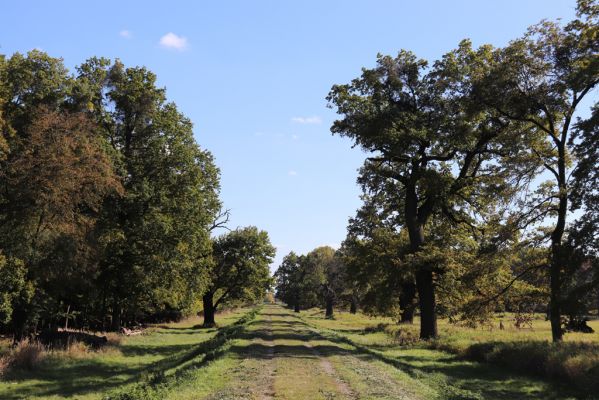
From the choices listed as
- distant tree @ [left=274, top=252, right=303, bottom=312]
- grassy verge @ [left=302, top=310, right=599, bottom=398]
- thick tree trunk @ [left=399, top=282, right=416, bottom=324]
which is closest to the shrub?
grassy verge @ [left=302, top=310, right=599, bottom=398]

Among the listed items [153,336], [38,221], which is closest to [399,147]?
[38,221]

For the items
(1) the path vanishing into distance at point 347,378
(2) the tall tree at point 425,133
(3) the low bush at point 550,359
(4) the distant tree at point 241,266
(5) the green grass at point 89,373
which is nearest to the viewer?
(1) the path vanishing into distance at point 347,378

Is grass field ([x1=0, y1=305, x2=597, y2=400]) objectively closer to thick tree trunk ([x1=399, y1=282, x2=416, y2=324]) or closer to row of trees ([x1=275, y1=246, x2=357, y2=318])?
thick tree trunk ([x1=399, y1=282, x2=416, y2=324])

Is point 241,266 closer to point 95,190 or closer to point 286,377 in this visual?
point 95,190

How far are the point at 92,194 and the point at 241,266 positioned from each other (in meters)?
39.1

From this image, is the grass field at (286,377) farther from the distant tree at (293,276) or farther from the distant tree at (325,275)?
the distant tree at (293,276)

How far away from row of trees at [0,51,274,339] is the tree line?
12.5 metres

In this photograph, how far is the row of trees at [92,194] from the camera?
24172 mm

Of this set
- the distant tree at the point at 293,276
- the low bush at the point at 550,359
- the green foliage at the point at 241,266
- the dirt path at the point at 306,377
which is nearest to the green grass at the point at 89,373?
the dirt path at the point at 306,377

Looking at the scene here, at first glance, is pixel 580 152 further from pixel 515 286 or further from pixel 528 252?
pixel 515 286

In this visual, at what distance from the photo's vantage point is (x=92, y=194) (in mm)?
26766

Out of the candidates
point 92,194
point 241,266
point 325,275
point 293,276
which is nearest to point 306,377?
point 92,194

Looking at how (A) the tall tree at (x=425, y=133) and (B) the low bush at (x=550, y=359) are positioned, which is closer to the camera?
(B) the low bush at (x=550, y=359)

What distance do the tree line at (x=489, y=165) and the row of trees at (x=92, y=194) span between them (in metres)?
12.5
